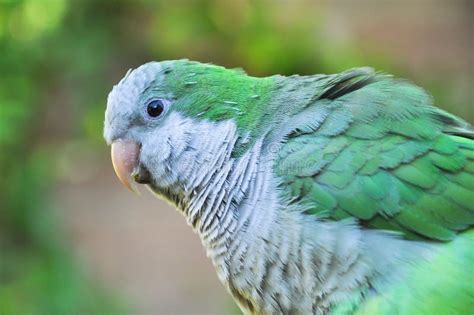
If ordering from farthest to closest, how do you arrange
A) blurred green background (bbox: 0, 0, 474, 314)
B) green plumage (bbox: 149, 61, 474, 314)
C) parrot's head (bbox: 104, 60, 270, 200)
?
blurred green background (bbox: 0, 0, 474, 314) → parrot's head (bbox: 104, 60, 270, 200) → green plumage (bbox: 149, 61, 474, 314)

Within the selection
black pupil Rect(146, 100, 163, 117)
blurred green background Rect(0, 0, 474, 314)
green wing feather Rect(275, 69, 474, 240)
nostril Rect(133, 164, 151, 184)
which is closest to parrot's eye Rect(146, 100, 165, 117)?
black pupil Rect(146, 100, 163, 117)

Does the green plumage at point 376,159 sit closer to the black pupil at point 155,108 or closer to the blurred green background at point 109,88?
the black pupil at point 155,108

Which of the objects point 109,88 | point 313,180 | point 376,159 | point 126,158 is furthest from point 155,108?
point 109,88

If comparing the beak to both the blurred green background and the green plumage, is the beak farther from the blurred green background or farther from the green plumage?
the blurred green background

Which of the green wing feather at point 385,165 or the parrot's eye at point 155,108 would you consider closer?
the green wing feather at point 385,165

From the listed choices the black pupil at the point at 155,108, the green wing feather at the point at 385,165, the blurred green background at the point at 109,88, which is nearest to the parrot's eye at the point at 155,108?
the black pupil at the point at 155,108

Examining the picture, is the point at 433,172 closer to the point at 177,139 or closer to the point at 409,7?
the point at 177,139

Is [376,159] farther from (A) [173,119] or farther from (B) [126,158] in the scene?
(B) [126,158]
